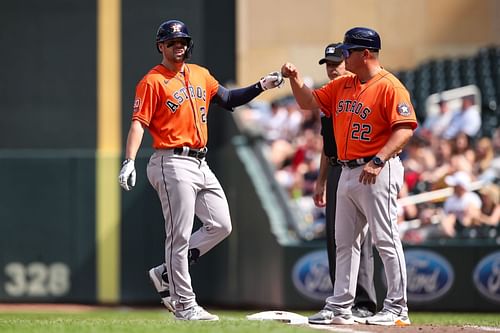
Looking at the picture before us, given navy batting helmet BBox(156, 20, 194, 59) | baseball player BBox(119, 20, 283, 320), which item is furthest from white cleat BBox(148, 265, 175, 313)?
navy batting helmet BBox(156, 20, 194, 59)

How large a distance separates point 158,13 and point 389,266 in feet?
34.1

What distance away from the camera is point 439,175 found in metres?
13.3

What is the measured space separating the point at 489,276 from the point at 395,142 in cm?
615

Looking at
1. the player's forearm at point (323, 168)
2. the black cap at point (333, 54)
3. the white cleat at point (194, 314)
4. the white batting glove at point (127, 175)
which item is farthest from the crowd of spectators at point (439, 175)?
the white batting glove at point (127, 175)

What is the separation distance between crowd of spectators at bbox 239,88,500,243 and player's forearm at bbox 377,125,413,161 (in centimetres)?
520

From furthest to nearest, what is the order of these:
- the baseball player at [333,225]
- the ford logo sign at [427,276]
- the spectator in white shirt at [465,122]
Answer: the spectator in white shirt at [465,122]
the ford logo sign at [427,276]
the baseball player at [333,225]

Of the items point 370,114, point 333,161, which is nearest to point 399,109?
point 370,114

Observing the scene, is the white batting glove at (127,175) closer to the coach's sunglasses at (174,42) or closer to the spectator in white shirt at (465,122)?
the coach's sunglasses at (174,42)

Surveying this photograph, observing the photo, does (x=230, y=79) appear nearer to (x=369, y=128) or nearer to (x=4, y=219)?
(x=4, y=219)

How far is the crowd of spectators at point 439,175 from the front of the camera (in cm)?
1289

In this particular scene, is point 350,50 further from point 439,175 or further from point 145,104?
point 439,175

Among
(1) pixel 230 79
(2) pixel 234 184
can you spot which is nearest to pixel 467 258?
(2) pixel 234 184

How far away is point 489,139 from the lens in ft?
46.5

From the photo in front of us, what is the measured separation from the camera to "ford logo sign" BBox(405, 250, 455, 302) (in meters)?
13.3
